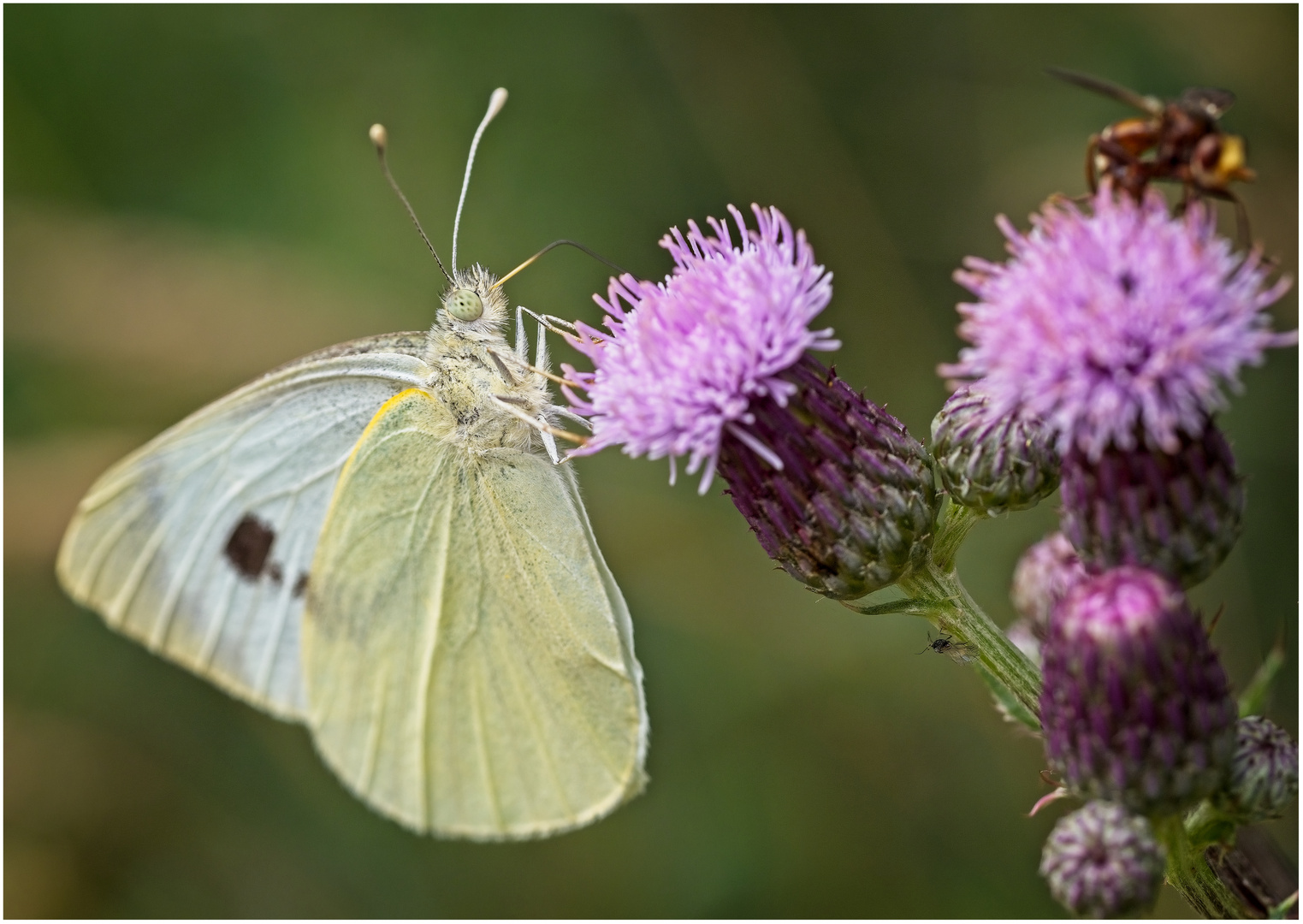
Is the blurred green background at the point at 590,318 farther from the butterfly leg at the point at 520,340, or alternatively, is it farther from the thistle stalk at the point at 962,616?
the thistle stalk at the point at 962,616

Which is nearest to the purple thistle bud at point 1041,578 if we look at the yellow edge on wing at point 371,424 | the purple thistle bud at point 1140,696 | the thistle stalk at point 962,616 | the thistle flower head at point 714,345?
the thistle stalk at point 962,616

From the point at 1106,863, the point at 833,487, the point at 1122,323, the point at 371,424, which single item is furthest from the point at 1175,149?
the point at 371,424

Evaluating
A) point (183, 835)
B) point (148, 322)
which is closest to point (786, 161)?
point (148, 322)

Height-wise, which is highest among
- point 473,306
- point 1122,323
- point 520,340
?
point 473,306

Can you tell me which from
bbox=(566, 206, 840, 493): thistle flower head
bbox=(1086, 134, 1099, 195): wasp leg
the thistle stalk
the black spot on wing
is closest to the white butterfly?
the black spot on wing

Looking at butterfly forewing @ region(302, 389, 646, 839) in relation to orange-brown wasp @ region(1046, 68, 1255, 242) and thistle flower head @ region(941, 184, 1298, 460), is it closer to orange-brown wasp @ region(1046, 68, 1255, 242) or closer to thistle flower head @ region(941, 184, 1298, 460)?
thistle flower head @ region(941, 184, 1298, 460)

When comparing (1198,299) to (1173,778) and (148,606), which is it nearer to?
(1173,778)

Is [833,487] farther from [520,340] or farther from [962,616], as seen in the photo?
[520,340]
